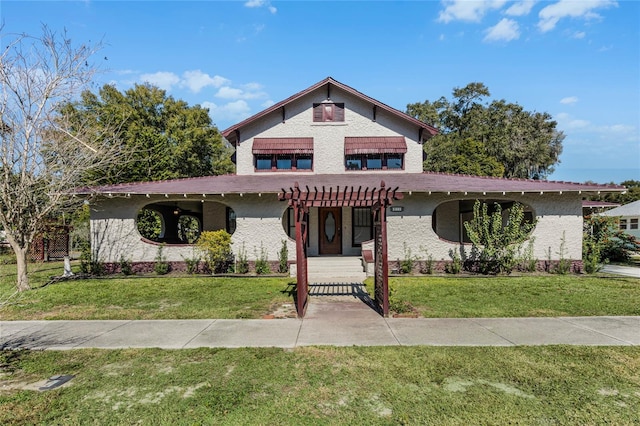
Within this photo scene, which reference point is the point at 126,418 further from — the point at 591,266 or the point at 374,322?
the point at 591,266

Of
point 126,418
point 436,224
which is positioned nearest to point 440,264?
point 436,224

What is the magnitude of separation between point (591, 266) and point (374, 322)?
10753mm

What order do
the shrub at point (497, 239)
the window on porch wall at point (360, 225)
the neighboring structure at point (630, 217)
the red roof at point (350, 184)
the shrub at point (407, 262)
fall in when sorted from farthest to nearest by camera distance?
the neighboring structure at point (630, 217) → the window on porch wall at point (360, 225) → the shrub at point (407, 262) → the shrub at point (497, 239) → the red roof at point (350, 184)

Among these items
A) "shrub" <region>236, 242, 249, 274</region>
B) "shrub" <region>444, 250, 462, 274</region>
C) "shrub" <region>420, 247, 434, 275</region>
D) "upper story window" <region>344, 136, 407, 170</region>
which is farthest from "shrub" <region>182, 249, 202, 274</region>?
"shrub" <region>444, 250, 462, 274</region>

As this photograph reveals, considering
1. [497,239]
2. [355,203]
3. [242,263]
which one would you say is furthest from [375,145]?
[242,263]

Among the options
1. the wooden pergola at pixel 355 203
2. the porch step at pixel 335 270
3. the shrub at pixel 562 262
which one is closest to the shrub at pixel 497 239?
the shrub at pixel 562 262

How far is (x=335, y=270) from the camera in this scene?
12.3 meters

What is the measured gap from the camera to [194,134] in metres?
32.1

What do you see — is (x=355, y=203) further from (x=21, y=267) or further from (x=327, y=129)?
(x=21, y=267)

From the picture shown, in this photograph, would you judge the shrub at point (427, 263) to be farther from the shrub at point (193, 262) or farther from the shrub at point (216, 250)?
the shrub at point (193, 262)

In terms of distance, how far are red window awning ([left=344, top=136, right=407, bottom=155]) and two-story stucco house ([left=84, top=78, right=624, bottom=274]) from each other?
0.16ft

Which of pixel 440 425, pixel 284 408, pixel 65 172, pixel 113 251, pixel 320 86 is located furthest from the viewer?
pixel 320 86

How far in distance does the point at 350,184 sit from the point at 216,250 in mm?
5850

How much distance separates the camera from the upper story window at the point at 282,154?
1530 cm
